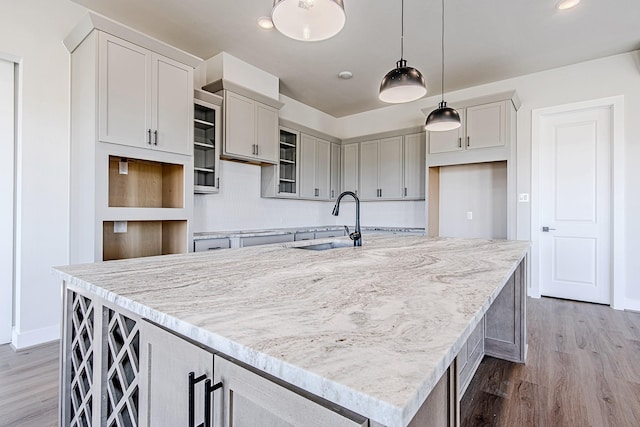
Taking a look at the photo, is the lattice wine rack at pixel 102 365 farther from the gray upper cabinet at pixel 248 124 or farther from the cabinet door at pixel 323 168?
the cabinet door at pixel 323 168

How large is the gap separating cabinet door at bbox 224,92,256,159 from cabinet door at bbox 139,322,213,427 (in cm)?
292

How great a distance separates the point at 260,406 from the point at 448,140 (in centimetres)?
415

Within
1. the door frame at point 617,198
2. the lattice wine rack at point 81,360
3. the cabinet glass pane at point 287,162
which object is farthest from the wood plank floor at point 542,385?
the cabinet glass pane at point 287,162

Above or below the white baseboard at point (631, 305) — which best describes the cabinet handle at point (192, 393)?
above

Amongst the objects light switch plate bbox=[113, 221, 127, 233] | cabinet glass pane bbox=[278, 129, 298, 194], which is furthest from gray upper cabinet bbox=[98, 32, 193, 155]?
cabinet glass pane bbox=[278, 129, 298, 194]

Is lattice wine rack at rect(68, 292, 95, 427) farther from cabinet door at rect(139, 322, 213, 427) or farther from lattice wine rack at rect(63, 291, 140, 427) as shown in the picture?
cabinet door at rect(139, 322, 213, 427)

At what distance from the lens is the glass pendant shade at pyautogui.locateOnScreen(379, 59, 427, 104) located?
211 cm

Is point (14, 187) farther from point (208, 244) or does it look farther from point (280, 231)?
point (280, 231)

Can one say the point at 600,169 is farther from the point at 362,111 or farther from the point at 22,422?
the point at 22,422

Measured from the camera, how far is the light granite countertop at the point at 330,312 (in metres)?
0.47

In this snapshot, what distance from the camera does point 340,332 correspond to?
2.07 ft

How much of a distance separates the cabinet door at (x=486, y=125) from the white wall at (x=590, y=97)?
49 cm

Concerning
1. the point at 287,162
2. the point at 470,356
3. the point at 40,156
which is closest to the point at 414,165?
the point at 287,162

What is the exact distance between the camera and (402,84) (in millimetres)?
2109
